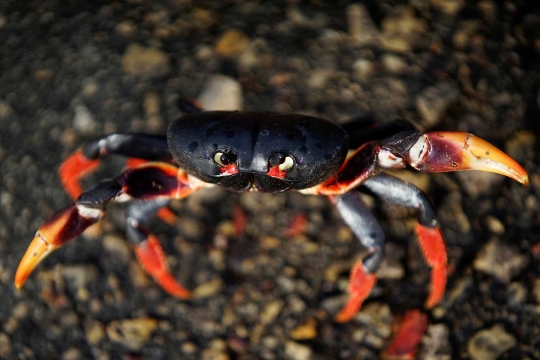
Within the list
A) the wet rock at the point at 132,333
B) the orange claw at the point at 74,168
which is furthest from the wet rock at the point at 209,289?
the orange claw at the point at 74,168

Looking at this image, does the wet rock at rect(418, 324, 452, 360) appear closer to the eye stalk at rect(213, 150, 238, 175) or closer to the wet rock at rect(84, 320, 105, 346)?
the eye stalk at rect(213, 150, 238, 175)

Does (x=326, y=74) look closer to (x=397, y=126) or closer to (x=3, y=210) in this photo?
(x=397, y=126)

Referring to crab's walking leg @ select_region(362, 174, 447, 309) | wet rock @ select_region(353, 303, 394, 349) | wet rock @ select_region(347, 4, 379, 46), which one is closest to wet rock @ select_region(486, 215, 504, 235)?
crab's walking leg @ select_region(362, 174, 447, 309)

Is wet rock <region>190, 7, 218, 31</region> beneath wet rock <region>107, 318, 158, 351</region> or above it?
above

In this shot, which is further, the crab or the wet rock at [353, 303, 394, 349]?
the wet rock at [353, 303, 394, 349]

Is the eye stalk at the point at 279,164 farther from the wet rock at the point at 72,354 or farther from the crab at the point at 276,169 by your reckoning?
the wet rock at the point at 72,354
